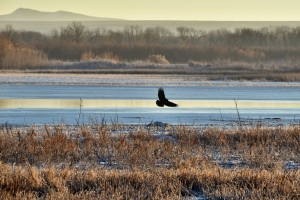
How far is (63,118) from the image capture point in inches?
647

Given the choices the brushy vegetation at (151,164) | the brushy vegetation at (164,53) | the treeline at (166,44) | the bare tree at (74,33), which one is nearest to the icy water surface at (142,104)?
the brushy vegetation at (151,164)

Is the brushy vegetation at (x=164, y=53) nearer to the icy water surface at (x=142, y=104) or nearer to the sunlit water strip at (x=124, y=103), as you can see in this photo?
the icy water surface at (x=142, y=104)

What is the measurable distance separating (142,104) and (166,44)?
61.7 m

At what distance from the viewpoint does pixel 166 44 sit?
8250cm

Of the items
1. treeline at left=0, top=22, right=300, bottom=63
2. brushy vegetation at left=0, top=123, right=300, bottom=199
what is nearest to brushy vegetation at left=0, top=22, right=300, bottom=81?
treeline at left=0, top=22, right=300, bottom=63

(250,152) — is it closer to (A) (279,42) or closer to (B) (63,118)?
(B) (63,118)

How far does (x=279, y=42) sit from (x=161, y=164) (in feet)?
246

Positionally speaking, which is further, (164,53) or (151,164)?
(164,53)

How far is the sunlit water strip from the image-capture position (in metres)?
20.3

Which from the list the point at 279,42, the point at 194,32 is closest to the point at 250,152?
the point at 279,42

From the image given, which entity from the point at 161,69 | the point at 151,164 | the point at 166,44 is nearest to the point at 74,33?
the point at 166,44

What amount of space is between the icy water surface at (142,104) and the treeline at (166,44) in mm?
21164

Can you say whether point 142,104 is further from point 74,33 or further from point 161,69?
point 74,33

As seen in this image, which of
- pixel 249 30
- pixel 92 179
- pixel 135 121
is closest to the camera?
pixel 92 179
